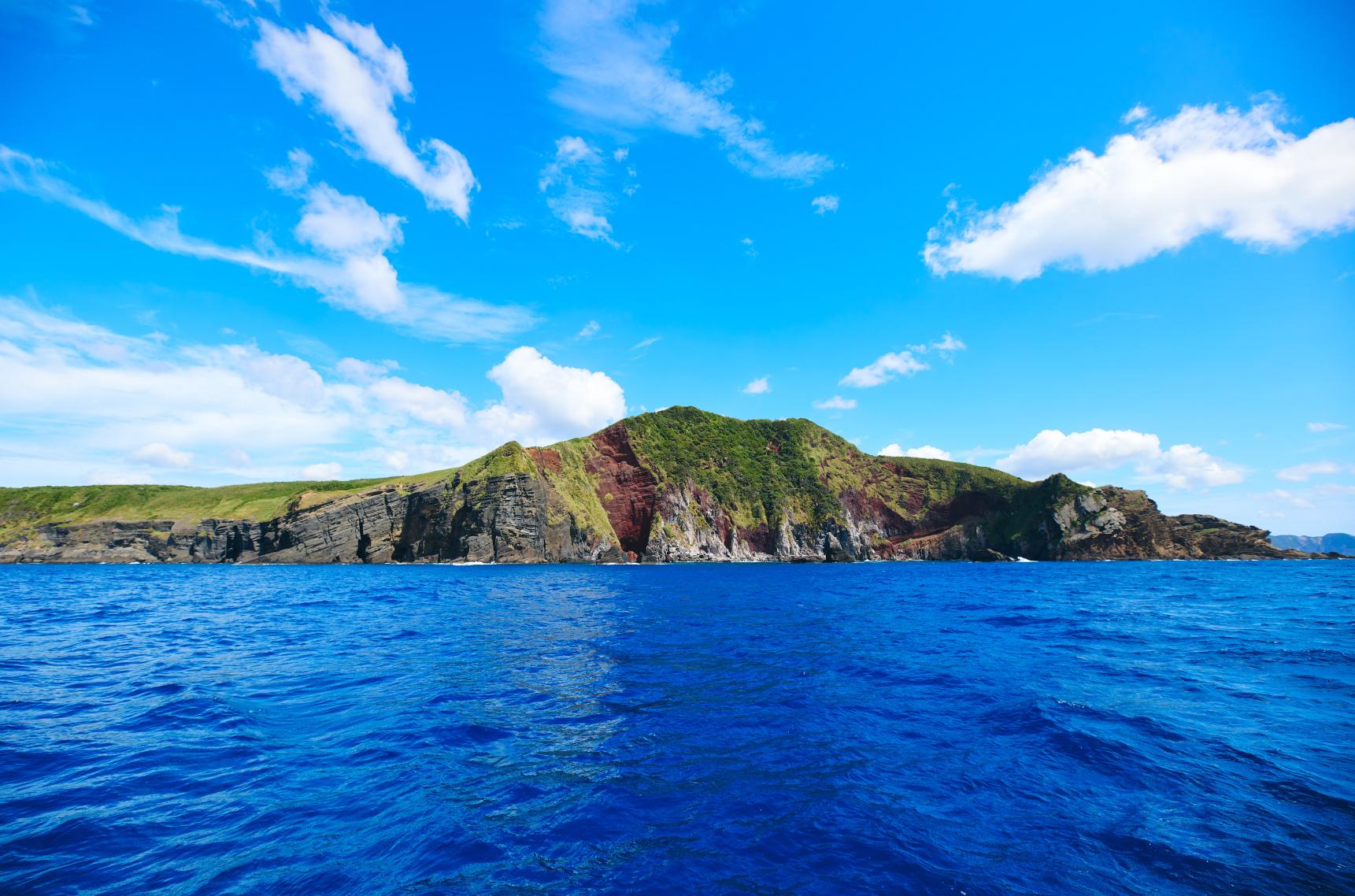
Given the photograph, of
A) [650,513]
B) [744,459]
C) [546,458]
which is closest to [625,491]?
A: [650,513]

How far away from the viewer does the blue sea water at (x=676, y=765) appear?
671cm

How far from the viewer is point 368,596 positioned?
42.3 m

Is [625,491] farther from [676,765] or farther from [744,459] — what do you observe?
[676,765]

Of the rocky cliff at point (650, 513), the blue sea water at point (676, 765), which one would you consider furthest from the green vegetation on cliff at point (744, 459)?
the blue sea water at point (676, 765)

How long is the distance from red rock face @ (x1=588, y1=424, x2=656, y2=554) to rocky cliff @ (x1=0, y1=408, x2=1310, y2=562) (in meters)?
0.38

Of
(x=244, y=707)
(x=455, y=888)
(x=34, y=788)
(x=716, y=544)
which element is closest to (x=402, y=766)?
(x=455, y=888)

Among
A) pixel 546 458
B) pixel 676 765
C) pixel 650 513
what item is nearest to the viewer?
pixel 676 765

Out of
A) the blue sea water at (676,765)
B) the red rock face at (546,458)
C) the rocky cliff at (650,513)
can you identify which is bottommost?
the blue sea water at (676,765)

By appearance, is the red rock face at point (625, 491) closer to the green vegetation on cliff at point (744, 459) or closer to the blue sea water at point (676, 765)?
the green vegetation on cliff at point (744, 459)

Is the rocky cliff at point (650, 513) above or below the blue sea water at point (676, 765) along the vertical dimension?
above

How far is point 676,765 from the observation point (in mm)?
9984

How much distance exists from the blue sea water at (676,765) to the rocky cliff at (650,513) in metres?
99.8

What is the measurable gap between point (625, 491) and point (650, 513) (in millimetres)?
10101

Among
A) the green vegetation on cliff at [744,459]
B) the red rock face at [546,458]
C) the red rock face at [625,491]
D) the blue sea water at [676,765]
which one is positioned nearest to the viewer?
the blue sea water at [676,765]
